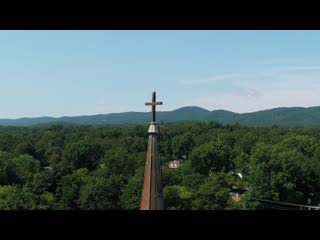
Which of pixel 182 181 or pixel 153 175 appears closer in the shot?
pixel 153 175

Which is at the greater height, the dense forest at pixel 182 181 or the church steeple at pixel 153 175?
the church steeple at pixel 153 175

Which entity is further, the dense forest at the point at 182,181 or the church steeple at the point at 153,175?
the dense forest at the point at 182,181

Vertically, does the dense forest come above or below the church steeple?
below

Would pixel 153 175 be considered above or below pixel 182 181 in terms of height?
above

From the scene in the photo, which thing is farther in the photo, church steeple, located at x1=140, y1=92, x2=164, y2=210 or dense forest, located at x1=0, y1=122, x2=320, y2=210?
dense forest, located at x1=0, y1=122, x2=320, y2=210
